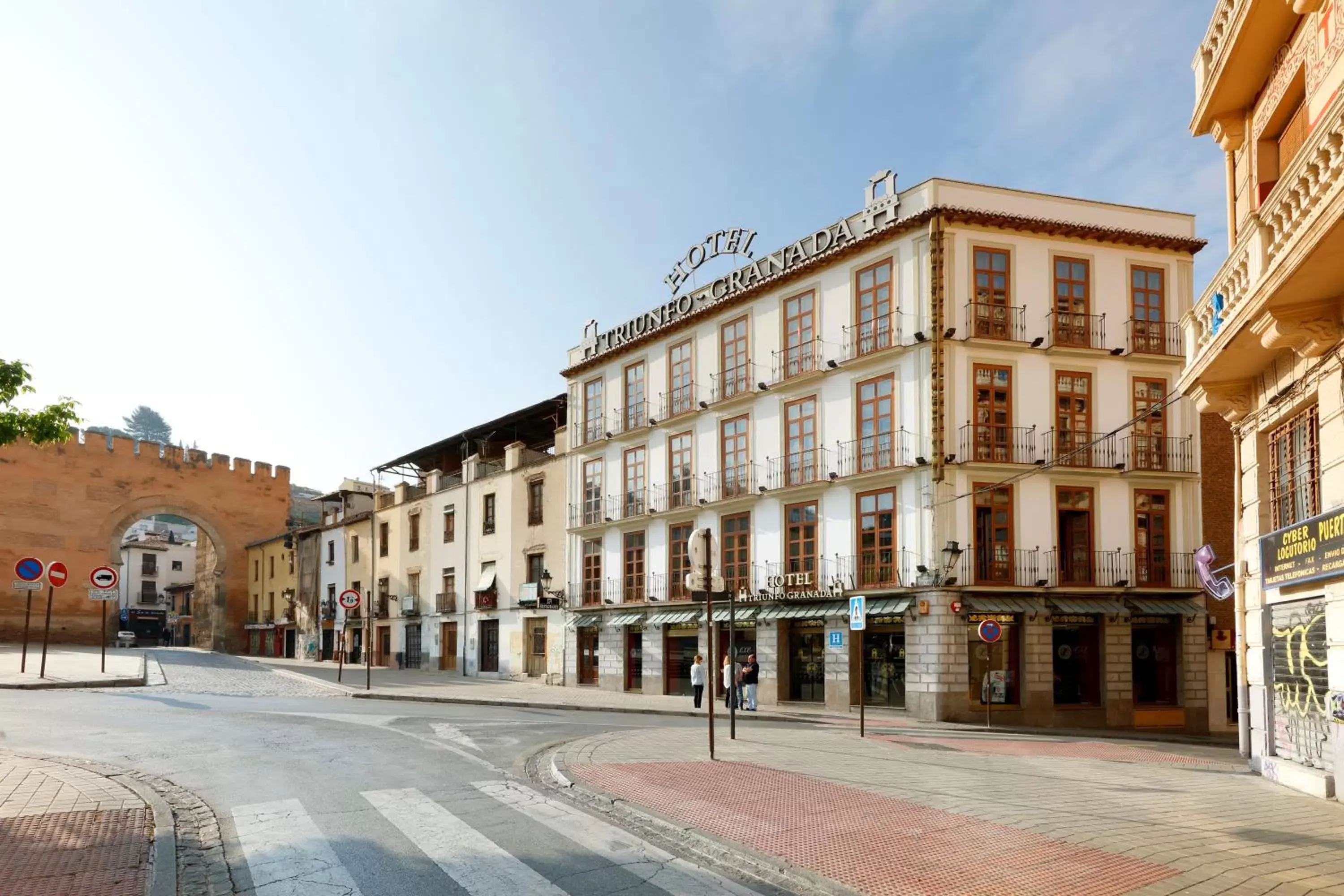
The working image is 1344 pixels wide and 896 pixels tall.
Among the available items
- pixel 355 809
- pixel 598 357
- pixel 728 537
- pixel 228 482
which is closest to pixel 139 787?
pixel 355 809

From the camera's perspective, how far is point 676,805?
30.5 feet

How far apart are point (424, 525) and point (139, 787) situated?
35.6m

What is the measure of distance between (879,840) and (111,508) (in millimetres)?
53286

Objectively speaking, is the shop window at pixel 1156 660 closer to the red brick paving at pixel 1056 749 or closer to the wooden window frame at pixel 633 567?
the red brick paving at pixel 1056 749

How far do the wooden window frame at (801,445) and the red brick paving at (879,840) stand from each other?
16826mm

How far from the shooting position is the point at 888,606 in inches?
980

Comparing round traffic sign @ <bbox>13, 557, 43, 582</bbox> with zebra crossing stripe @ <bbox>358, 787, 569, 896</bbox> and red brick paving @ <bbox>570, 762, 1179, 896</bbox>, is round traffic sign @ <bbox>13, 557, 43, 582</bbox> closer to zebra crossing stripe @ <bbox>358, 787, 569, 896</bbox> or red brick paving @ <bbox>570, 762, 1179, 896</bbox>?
zebra crossing stripe @ <bbox>358, 787, 569, 896</bbox>

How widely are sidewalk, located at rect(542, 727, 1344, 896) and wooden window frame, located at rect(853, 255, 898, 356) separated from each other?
13.2 m

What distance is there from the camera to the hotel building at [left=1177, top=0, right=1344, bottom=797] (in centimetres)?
945

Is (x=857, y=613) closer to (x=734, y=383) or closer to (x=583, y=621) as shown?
(x=734, y=383)

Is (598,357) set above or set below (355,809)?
above

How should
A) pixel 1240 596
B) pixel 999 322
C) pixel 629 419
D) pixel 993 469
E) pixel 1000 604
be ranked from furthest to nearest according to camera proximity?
pixel 629 419 → pixel 999 322 → pixel 993 469 → pixel 1000 604 → pixel 1240 596

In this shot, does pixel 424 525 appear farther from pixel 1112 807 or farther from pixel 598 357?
pixel 1112 807

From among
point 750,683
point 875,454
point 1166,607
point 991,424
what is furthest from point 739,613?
point 1166,607
